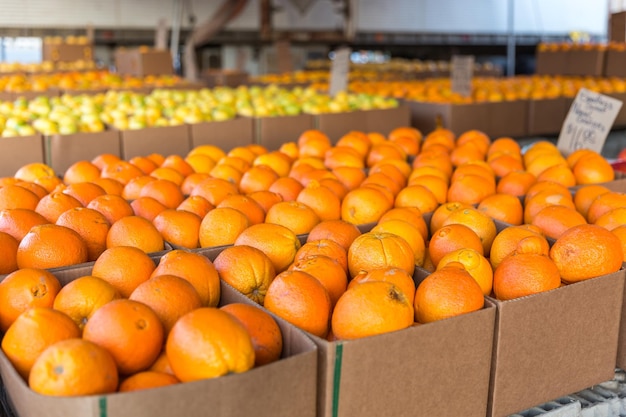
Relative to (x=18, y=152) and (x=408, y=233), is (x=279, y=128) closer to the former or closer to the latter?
(x=18, y=152)

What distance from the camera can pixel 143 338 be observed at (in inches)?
38.5

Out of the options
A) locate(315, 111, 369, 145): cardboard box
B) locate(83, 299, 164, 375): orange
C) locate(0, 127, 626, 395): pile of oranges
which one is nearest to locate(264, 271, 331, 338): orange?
locate(0, 127, 626, 395): pile of oranges

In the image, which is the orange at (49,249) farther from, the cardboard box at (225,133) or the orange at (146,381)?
the cardboard box at (225,133)

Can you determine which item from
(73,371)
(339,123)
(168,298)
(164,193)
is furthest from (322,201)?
(339,123)

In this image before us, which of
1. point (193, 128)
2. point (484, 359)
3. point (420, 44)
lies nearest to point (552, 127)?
point (193, 128)

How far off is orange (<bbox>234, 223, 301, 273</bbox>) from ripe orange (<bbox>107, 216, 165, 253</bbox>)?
0.59 ft

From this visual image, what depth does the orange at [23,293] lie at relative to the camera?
1137 mm

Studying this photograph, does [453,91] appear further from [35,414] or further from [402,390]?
[35,414]

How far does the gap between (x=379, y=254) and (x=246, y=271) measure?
0.85 ft

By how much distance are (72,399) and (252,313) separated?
1.02ft

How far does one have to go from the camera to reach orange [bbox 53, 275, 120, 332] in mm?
1092

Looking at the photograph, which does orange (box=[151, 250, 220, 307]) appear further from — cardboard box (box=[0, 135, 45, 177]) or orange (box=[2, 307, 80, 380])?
cardboard box (box=[0, 135, 45, 177])

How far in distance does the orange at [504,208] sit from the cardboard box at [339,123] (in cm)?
175

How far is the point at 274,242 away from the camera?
1.42 metres
